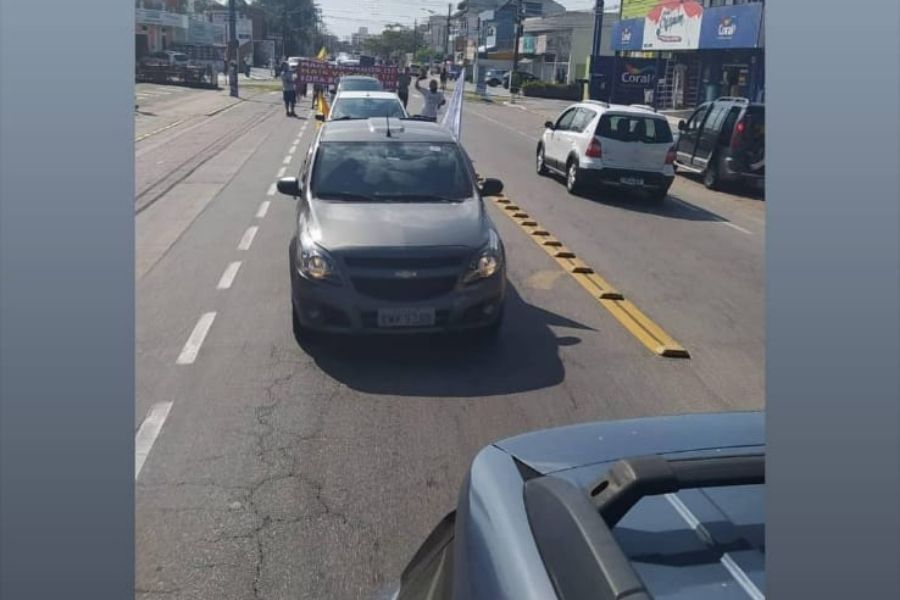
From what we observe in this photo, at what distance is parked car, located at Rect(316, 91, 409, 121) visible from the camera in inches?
797

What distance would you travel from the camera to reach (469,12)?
490 feet

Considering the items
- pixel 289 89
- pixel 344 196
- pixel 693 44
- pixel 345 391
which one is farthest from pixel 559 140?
pixel 693 44

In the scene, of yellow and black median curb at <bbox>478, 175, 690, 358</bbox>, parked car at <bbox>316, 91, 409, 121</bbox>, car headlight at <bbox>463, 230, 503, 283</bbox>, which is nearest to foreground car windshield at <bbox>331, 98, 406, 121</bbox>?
parked car at <bbox>316, 91, 409, 121</bbox>

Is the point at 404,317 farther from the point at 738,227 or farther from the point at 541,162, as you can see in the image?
the point at 541,162

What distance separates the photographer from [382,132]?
31.2 feet

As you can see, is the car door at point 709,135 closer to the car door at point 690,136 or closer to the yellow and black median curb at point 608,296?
the car door at point 690,136

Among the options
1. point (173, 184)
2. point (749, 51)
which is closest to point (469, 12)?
point (749, 51)

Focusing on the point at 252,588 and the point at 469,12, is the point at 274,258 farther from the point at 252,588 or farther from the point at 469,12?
the point at 469,12

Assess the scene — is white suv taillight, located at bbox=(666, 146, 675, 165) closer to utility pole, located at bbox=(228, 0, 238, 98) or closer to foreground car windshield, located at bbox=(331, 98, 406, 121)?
foreground car windshield, located at bbox=(331, 98, 406, 121)

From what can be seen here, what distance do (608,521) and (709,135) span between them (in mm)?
20356

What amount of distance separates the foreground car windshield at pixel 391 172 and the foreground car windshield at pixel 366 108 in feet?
36.6
